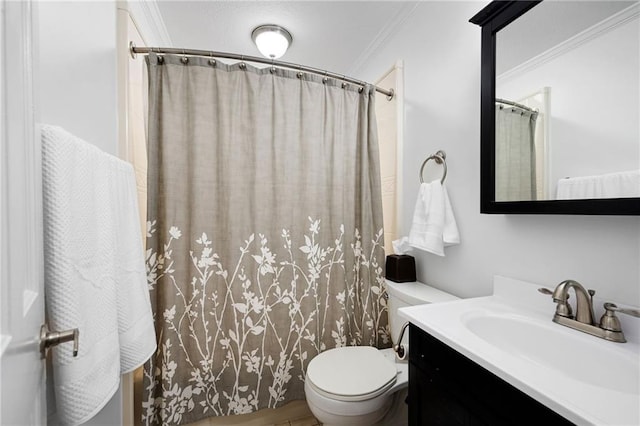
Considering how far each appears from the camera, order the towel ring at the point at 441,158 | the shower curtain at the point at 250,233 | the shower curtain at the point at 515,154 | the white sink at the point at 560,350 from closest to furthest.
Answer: the white sink at the point at 560,350, the shower curtain at the point at 515,154, the shower curtain at the point at 250,233, the towel ring at the point at 441,158

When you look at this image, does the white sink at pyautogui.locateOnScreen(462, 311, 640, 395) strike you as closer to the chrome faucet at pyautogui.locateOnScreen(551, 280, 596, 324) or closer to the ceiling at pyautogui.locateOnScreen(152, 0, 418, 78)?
the chrome faucet at pyautogui.locateOnScreen(551, 280, 596, 324)

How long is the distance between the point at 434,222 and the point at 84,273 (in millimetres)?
1360

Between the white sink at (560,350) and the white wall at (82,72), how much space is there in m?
1.34

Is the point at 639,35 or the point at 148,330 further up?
the point at 639,35

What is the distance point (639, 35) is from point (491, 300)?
37.2 inches

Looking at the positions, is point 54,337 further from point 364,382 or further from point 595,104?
point 595,104

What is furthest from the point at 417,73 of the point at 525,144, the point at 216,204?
the point at 216,204

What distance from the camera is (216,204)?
1397mm

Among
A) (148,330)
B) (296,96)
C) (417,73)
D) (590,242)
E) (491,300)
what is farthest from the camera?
(417,73)

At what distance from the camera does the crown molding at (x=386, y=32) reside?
5.61 ft

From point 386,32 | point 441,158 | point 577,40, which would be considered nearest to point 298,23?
point 386,32

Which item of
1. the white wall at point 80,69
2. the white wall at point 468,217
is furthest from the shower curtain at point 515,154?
the white wall at point 80,69

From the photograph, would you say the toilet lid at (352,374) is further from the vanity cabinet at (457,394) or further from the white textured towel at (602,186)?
the white textured towel at (602,186)

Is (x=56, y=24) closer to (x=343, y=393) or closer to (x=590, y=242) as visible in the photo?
(x=343, y=393)
